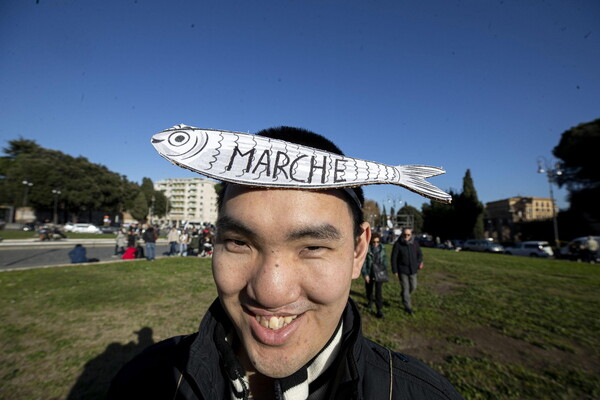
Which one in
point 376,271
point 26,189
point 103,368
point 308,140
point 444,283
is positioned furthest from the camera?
point 26,189

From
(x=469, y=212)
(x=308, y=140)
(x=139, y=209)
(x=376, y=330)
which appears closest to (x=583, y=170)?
(x=469, y=212)

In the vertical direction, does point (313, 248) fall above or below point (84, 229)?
above

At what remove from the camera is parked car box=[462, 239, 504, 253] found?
35841 mm

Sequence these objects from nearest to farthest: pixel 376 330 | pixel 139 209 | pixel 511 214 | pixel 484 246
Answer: pixel 376 330 → pixel 484 246 → pixel 511 214 → pixel 139 209

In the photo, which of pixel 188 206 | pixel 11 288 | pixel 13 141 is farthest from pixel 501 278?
pixel 188 206

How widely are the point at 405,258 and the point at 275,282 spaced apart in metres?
6.86

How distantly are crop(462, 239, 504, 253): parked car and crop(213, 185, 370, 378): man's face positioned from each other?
142 feet

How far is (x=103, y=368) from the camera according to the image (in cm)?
420

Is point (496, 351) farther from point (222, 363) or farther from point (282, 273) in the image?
point (282, 273)

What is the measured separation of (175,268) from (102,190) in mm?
56668

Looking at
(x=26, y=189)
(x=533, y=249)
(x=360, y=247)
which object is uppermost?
(x=26, y=189)

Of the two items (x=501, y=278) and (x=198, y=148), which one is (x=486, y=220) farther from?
(x=198, y=148)

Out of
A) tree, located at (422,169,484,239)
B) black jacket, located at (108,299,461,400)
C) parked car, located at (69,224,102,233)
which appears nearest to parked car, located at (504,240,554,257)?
tree, located at (422,169,484,239)

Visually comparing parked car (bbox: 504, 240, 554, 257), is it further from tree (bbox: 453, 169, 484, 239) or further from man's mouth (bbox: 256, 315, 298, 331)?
man's mouth (bbox: 256, 315, 298, 331)
